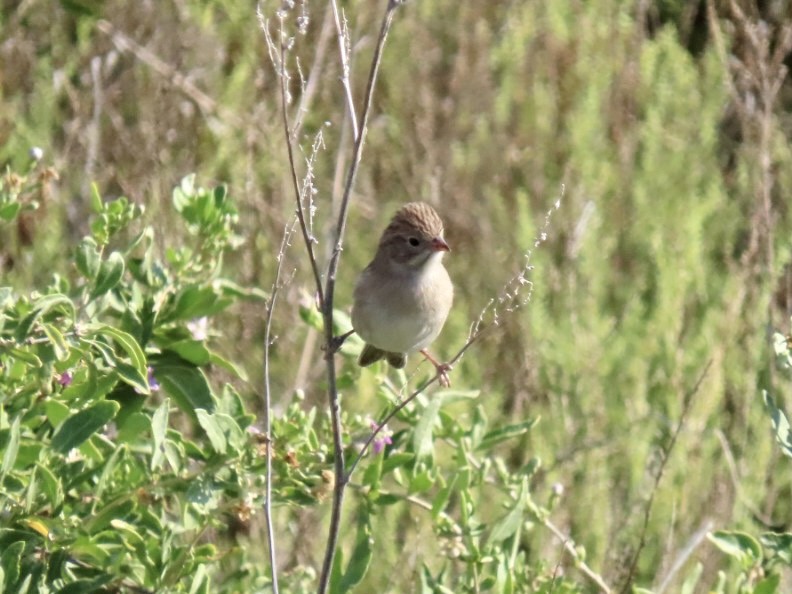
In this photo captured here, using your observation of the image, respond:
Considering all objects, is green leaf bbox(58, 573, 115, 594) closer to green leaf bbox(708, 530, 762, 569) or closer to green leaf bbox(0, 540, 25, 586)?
green leaf bbox(0, 540, 25, 586)

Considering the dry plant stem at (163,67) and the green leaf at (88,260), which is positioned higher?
the dry plant stem at (163,67)

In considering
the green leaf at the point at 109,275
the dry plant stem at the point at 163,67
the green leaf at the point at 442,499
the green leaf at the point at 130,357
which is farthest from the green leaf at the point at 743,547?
the dry plant stem at the point at 163,67

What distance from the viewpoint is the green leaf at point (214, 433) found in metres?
2.35

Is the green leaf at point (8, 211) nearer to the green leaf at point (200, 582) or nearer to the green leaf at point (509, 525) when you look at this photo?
the green leaf at point (200, 582)

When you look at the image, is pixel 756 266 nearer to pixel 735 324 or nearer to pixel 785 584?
pixel 735 324

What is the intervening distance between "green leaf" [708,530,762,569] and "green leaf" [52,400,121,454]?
47.0 inches

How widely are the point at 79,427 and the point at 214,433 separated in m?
0.25

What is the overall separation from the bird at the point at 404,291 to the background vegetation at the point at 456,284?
203 mm

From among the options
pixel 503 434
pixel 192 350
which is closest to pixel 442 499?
pixel 503 434

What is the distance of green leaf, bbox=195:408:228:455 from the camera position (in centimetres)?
235

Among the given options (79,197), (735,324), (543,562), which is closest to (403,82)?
(79,197)

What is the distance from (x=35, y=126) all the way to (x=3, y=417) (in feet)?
10.3

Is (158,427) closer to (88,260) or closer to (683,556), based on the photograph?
(88,260)

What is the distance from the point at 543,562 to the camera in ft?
9.01
